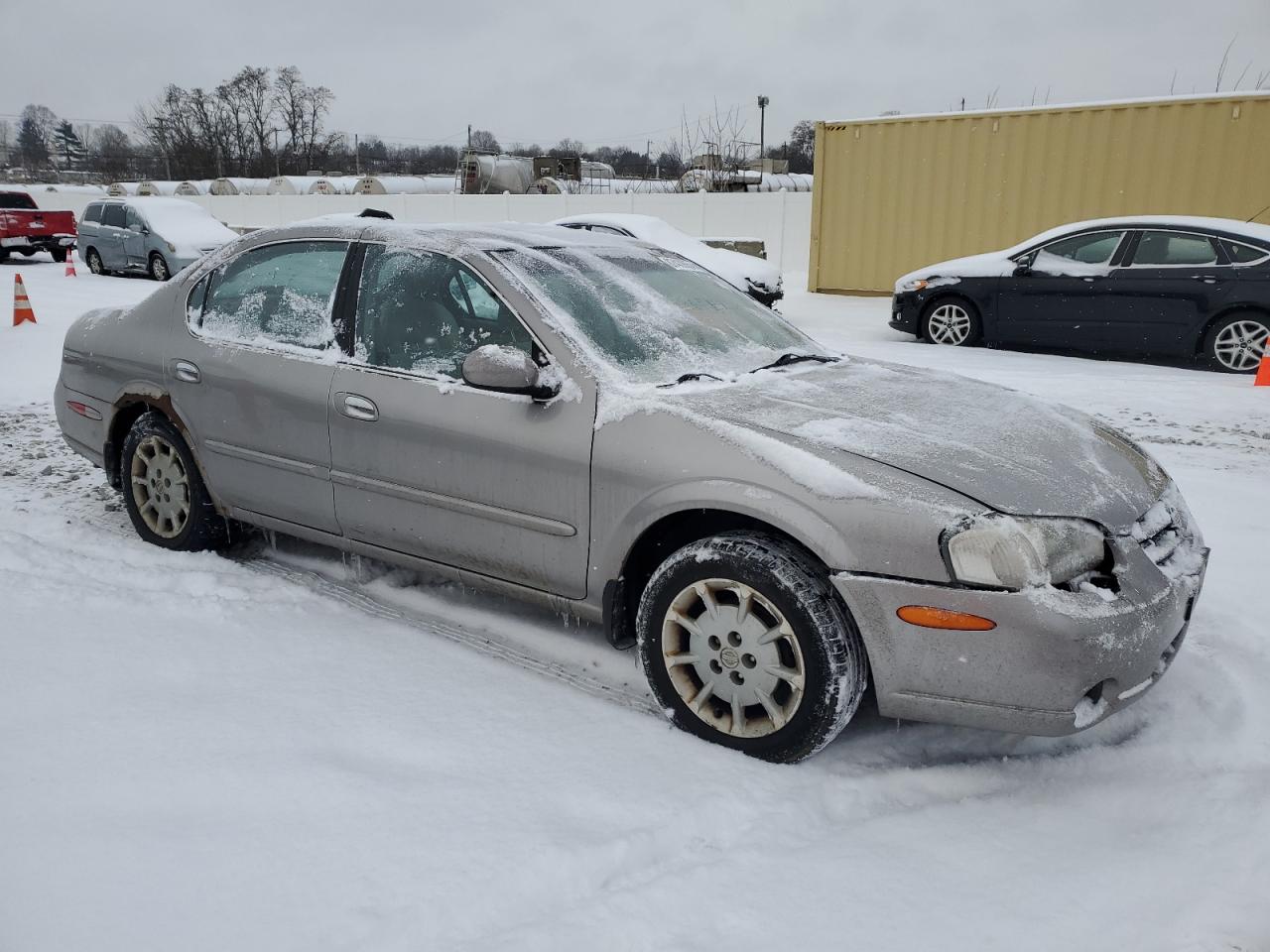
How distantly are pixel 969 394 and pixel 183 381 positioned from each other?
125 inches

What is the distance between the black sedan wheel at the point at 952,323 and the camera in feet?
34.2

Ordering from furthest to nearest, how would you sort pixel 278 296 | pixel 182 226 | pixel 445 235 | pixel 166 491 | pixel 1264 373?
pixel 182 226 → pixel 1264 373 → pixel 166 491 → pixel 278 296 → pixel 445 235

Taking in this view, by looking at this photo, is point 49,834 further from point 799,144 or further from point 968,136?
point 799,144

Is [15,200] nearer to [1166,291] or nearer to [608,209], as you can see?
[608,209]

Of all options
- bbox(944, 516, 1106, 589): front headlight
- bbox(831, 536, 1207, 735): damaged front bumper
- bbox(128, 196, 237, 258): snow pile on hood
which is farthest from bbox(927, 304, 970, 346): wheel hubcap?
bbox(128, 196, 237, 258): snow pile on hood

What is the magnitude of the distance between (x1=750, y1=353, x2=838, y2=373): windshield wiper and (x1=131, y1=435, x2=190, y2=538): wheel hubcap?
256cm

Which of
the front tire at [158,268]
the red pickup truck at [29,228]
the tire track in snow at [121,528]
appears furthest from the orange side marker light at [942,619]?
the red pickup truck at [29,228]

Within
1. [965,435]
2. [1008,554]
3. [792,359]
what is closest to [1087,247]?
[792,359]

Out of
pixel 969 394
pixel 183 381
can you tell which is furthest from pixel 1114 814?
pixel 183 381

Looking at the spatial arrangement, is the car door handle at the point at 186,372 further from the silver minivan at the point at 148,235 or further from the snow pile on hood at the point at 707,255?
the silver minivan at the point at 148,235

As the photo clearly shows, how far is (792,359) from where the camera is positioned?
3.59 meters

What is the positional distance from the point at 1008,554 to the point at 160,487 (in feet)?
11.8

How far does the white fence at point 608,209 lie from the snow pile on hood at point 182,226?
431mm

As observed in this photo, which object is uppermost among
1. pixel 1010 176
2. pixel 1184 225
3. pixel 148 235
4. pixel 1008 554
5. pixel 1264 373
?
pixel 1010 176
